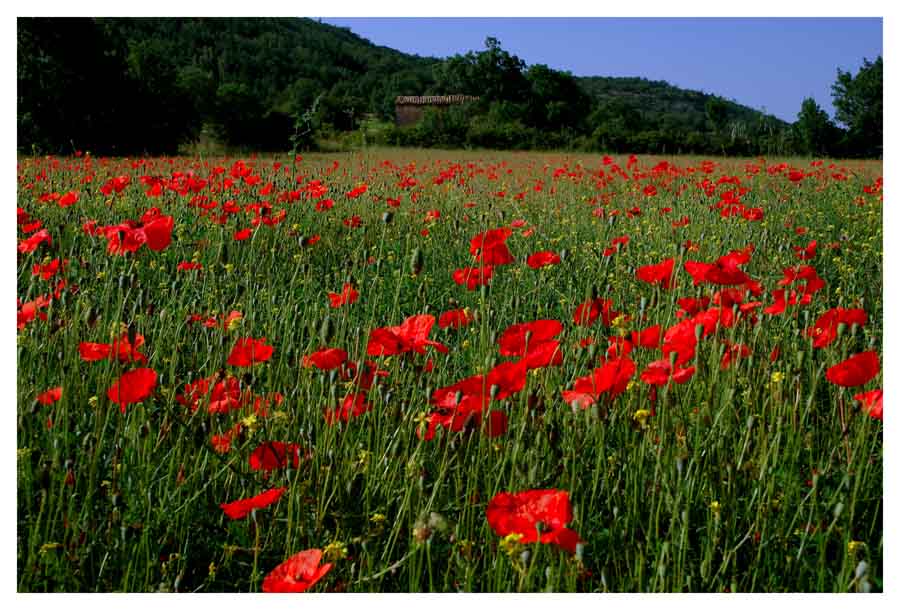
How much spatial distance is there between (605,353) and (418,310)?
1.18 meters

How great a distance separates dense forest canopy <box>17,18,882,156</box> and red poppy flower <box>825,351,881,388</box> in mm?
1326

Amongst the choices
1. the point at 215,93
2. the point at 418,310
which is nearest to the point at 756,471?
the point at 418,310

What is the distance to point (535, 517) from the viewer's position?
2.91 ft

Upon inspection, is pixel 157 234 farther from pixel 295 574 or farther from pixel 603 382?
pixel 603 382

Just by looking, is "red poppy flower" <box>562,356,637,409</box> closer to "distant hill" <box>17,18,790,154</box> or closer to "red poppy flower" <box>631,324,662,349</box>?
"red poppy flower" <box>631,324,662,349</box>

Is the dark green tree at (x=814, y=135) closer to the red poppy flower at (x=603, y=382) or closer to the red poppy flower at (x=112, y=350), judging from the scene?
the red poppy flower at (x=603, y=382)

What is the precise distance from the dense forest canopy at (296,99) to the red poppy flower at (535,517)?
187 centimetres

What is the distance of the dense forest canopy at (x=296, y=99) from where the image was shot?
13.1ft

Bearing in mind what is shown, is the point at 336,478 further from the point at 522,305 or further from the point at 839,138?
the point at 839,138

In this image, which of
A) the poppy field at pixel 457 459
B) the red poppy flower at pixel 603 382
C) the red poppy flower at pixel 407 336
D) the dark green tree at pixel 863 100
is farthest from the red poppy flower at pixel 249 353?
the dark green tree at pixel 863 100

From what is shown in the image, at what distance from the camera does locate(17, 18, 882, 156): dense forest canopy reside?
3.98 m

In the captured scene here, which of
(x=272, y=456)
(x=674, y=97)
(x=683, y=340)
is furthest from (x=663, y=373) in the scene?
(x=674, y=97)

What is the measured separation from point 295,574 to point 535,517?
0.34 m
